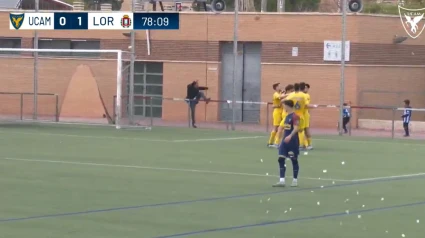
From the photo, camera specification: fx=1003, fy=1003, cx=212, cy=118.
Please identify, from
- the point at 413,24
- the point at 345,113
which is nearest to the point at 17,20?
the point at 345,113

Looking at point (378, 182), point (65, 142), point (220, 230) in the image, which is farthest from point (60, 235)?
point (65, 142)

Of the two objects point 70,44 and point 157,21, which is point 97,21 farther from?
point 70,44

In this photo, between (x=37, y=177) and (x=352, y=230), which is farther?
(x=37, y=177)

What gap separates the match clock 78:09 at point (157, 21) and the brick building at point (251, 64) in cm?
491

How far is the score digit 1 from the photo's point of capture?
3447 centimetres

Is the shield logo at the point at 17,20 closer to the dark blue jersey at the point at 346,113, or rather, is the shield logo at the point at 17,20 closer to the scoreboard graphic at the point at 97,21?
the scoreboard graphic at the point at 97,21

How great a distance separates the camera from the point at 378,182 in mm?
19188

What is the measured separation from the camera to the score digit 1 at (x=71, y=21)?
3447 centimetres

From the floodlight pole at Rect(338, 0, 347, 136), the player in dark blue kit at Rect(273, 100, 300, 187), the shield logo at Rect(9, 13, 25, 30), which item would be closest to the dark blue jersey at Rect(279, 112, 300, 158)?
the player in dark blue kit at Rect(273, 100, 300, 187)

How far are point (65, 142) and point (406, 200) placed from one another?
13.9 meters

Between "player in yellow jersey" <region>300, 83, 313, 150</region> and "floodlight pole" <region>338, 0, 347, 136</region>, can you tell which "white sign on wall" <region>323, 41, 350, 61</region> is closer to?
"floodlight pole" <region>338, 0, 347, 136</region>

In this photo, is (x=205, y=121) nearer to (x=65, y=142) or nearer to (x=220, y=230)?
(x=65, y=142)

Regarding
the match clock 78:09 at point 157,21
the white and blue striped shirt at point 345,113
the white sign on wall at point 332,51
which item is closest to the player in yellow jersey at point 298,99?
the match clock 78:09 at point 157,21

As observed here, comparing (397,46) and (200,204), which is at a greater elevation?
(397,46)
